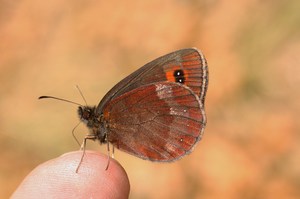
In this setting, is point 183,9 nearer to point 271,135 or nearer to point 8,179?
point 271,135

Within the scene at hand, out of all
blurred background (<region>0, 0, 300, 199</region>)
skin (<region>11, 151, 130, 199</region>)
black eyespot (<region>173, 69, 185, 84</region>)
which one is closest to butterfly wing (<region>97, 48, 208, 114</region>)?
black eyespot (<region>173, 69, 185, 84</region>)

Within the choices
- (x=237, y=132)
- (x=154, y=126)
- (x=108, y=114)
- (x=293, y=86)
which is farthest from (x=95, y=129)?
(x=293, y=86)

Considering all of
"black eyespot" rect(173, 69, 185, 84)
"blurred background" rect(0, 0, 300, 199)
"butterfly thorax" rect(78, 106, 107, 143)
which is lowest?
"blurred background" rect(0, 0, 300, 199)

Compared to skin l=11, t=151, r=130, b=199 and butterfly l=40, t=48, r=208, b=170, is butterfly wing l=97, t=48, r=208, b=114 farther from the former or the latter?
skin l=11, t=151, r=130, b=199

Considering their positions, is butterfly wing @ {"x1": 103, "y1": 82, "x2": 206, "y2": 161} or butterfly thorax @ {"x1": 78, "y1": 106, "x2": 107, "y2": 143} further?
butterfly thorax @ {"x1": 78, "y1": 106, "x2": 107, "y2": 143}

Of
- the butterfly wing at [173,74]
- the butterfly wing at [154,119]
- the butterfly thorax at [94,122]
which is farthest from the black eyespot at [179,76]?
the butterfly thorax at [94,122]

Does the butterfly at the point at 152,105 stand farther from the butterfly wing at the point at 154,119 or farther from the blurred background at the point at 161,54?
the blurred background at the point at 161,54
